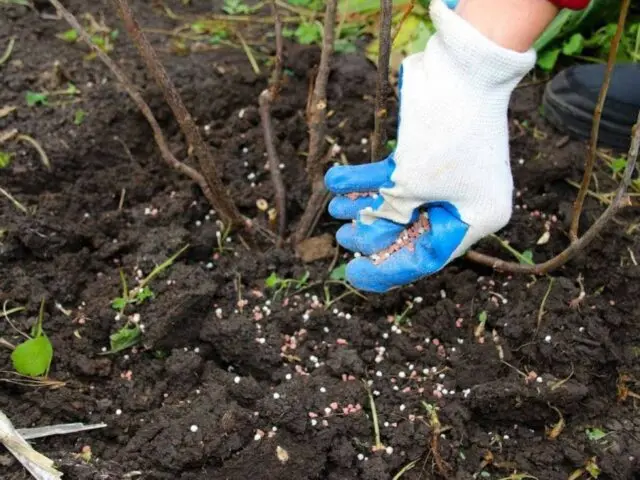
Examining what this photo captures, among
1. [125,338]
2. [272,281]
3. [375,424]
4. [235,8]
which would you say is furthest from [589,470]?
[235,8]

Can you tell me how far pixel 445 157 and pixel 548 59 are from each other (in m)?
1.12

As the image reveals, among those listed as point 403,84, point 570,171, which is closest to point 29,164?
point 403,84

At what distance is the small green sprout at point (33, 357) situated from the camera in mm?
1520

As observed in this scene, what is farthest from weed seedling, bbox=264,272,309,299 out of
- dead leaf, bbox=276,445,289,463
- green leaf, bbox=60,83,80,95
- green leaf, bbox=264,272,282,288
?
green leaf, bbox=60,83,80,95

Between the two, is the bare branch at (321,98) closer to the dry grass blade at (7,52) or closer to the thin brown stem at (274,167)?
the thin brown stem at (274,167)

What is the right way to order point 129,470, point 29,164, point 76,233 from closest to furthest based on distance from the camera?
1. point 129,470
2. point 76,233
3. point 29,164

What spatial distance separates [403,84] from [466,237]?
0.33 meters

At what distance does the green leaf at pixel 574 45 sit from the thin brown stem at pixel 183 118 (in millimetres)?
1179

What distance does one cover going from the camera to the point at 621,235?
1.85m

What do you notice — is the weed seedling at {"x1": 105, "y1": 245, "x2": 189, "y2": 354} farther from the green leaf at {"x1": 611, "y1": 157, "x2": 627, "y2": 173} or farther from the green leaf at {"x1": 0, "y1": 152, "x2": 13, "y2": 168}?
the green leaf at {"x1": 611, "y1": 157, "x2": 627, "y2": 173}

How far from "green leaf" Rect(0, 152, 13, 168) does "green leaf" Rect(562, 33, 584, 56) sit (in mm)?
1675

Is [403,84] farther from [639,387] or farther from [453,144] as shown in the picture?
[639,387]

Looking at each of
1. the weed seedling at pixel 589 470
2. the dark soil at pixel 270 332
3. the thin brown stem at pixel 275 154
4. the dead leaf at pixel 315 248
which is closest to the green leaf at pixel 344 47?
the dark soil at pixel 270 332

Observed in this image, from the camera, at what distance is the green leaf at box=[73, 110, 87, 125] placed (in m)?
2.06
